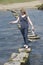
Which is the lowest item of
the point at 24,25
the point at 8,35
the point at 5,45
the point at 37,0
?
the point at 37,0

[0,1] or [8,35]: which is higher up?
[8,35]

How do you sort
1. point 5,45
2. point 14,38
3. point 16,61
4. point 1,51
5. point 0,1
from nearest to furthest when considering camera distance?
point 16,61
point 1,51
point 5,45
point 14,38
point 0,1

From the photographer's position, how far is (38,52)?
17031mm

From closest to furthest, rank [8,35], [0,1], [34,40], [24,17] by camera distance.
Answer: [24,17] < [34,40] < [8,35] < [0,1]

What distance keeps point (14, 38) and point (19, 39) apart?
0.76m

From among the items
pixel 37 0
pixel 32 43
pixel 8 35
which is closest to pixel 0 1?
pixel 37 0

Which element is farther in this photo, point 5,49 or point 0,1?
point 0,1

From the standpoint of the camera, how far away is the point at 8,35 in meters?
24.1

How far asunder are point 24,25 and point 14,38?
618 cm

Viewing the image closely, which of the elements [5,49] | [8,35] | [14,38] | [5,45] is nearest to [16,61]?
[5,49]

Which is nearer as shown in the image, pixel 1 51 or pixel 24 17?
pixel 24 17

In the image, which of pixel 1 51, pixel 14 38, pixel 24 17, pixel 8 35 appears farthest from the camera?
pixel 8 35

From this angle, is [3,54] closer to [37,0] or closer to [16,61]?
[16,61]

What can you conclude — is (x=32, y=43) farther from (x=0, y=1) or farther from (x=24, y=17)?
(x=0, y=1)
